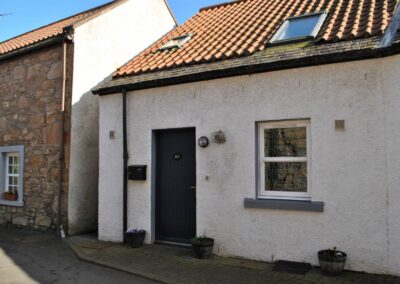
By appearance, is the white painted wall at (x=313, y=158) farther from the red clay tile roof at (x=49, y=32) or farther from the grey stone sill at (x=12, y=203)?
the red clay tile roof at (x=49, y=32)

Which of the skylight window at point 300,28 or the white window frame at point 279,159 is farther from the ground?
the skylight window at point 300,28

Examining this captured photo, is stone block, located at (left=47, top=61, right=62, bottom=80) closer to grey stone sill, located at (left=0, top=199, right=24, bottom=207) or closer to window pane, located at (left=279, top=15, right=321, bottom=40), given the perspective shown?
grey stone sill, located at (left=0, top=199, right=24, bottom=207)

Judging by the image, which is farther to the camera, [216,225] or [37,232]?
[37,232]

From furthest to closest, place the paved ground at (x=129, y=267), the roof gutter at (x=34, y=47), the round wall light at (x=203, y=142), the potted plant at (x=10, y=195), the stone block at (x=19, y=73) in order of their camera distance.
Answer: the stone block at (x=19, y=73)
the potted plant at (x=10, y=195)
the roof gutter at (x=34, y=47)
the round wall light at (x=203, y=142)
the paved ground at (x=129, y=267)

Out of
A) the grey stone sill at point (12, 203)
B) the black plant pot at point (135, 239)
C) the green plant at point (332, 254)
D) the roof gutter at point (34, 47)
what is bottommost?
the black plant pot at point (135, 239)

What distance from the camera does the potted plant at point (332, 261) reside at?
5789 millimetres

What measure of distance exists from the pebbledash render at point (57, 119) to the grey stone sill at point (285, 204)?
4.70 metres

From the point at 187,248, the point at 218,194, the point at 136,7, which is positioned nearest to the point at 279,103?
the point at 218,194

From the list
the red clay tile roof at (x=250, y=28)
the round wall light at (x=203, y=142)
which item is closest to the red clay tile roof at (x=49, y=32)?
the red clay tile roof at (x=250, y=28)

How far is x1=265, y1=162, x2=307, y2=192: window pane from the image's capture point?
6691mm

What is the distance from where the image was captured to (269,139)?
705cm

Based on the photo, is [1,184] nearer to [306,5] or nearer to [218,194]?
[218,194]

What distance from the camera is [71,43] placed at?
31.4 ft

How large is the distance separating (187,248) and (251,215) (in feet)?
5.44
